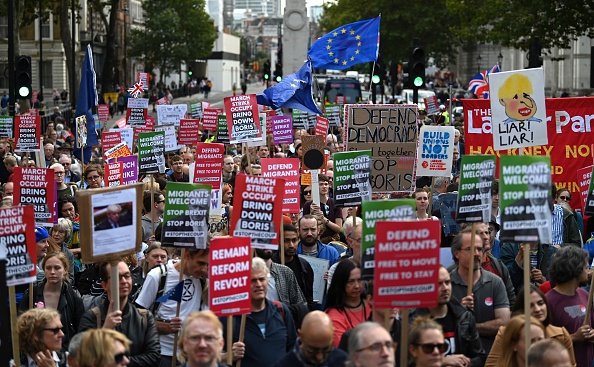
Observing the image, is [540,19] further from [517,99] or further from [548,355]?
[548,355]

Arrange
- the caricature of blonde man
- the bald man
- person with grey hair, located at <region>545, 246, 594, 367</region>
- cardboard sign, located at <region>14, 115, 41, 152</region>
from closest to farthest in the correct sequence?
the bald man < person with grey hair, located at <region>545, 246, 594, 367</region> < the caricature of blonde man < cardboard sign, located at <region>14, 115, 41, 152</region>

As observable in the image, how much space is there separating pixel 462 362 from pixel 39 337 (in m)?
2.60

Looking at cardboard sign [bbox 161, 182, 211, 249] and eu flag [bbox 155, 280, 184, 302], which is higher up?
cardboard sign [bbox 161, 182, 211, 249]

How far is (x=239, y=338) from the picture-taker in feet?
28.1

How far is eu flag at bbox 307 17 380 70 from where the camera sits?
74.5 ft

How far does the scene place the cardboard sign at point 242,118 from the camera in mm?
19172

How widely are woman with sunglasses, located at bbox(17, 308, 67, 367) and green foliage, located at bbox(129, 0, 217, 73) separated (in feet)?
263

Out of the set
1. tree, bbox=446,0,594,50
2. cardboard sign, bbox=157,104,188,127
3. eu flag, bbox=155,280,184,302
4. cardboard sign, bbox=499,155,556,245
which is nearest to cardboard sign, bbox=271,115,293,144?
cardboard sign, bbox=157,104,188,127

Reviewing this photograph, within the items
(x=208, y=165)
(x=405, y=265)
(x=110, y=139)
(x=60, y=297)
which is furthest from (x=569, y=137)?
(x=405, y=265)

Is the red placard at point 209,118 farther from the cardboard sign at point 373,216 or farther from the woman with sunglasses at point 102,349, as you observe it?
the woman with sunglasses at point 102,349

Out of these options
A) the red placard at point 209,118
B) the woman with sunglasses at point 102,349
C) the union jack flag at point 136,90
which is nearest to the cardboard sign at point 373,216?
the woman with sunglasses at point 102,349

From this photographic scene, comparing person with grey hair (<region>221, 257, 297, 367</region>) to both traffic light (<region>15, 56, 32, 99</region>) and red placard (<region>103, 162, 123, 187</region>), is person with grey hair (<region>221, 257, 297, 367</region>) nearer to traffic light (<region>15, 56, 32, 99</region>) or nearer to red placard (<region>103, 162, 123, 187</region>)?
red placard (<region>103, 162, 123, 187</region>)

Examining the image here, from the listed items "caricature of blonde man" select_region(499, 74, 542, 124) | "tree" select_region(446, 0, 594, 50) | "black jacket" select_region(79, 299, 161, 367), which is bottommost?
"black jacket" select_region(79, 299, 161, 367)

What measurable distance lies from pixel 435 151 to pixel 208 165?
8.94ft
